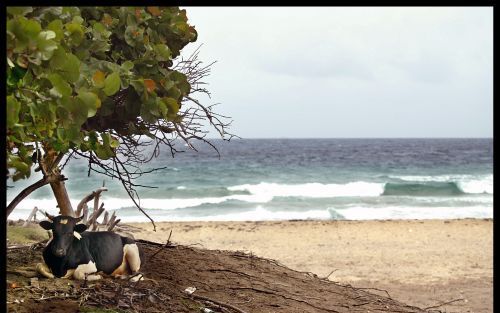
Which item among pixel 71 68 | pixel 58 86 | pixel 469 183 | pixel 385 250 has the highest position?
pixel 71 68

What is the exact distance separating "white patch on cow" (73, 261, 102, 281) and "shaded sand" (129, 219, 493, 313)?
6.00 meters

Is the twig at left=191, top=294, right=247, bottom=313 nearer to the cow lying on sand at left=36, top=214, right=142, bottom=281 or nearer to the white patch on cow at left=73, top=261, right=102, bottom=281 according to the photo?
the cow lying on sand at left=36, top=214, right=142, bottom=281

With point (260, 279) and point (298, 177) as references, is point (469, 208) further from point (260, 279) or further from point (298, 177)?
point (260, 279)

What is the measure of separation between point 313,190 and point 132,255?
3054 centimetres

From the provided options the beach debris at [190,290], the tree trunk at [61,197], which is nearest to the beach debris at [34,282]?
the tree trunk at [61,197]

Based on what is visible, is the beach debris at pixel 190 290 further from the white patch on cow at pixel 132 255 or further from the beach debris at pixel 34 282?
the beach debris at pixel 34 282

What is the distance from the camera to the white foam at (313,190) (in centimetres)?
3394

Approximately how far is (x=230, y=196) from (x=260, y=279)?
84.7 feet

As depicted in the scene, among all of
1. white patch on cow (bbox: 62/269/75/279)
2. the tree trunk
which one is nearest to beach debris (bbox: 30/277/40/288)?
white patch on cow (bbox: 62/269/75/279)

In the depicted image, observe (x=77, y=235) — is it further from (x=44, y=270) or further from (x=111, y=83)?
(x=111, y=83)

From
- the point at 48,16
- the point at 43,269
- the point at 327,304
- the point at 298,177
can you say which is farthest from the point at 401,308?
the point at 298,177

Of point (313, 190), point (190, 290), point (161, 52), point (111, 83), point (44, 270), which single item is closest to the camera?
point (111, 83)

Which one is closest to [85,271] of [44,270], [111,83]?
[44,270]

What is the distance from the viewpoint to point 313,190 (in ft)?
117
